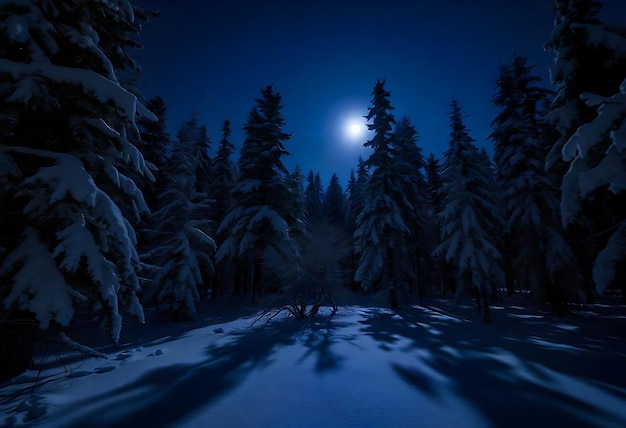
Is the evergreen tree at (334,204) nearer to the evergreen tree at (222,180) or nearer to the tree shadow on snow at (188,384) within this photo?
the evergreen tree at (222,180)

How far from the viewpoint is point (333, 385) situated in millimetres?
4672

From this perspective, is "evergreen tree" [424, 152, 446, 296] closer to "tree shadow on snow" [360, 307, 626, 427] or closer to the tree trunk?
"tree shadow on snow" [360, 307, 626, 427]

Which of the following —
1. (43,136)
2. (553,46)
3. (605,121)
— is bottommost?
(43,136)

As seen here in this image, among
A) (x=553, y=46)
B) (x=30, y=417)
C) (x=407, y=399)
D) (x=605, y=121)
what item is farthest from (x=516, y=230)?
(x=30, y=417)

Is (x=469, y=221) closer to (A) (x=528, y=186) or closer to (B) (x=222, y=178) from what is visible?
(A) (x=528, y=186)

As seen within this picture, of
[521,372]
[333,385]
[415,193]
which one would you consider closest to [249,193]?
[415,193]

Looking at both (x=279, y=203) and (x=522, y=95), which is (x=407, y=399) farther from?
(x=522, y=95)

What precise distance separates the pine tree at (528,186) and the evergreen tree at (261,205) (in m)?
13.6

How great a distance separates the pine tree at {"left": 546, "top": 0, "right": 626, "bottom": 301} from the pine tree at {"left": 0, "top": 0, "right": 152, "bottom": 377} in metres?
9.77

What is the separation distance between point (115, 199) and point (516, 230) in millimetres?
20892

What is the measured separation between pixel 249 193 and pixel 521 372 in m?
16.6

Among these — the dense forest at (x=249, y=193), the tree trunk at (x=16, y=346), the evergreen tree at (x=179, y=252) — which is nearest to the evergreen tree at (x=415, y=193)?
the dense forest at (x=249, y=193)

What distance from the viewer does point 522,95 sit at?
16922 millimetres

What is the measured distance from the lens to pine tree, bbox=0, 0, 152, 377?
397 centimetres
